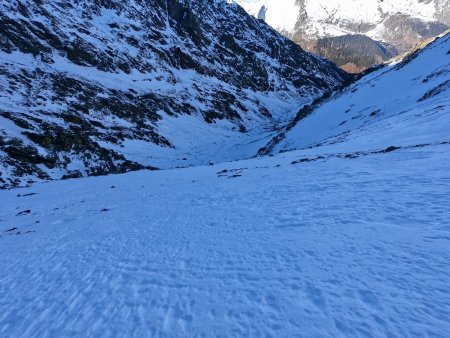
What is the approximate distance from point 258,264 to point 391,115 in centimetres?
2575

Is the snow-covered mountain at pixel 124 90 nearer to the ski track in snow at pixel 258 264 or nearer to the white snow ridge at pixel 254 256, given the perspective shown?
the white snow ridge at pixel 254 256

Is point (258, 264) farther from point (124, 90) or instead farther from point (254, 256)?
point (124, 90)

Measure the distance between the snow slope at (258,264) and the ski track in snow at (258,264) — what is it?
0.09 ft

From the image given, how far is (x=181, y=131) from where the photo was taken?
67375mm

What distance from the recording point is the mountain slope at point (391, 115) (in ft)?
60.6

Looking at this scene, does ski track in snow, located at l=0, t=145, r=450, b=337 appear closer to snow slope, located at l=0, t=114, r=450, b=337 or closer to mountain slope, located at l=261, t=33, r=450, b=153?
snow slope, located at l=0, t=114, r=450, b=337

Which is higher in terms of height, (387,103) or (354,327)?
(387,103)

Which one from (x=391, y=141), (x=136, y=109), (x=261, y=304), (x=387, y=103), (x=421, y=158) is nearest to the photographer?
(x=261, y=304)

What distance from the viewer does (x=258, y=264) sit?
21.6 feet

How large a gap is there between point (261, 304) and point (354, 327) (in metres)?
1.41

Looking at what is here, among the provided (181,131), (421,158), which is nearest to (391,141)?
(421,158)

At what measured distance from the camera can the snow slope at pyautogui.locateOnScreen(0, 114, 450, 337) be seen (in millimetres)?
4770

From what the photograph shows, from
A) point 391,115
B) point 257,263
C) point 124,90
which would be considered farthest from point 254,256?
point 124,90

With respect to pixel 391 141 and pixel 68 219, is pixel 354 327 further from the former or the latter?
pixel 391 141
